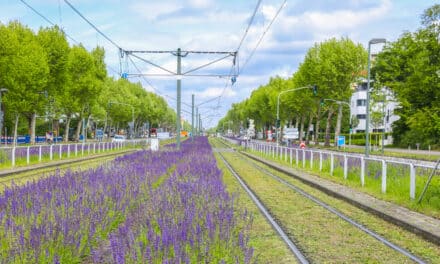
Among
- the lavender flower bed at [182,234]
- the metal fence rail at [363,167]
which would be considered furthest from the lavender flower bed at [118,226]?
the metal fence rail at [363,167]

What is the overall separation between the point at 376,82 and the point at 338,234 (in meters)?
42.6

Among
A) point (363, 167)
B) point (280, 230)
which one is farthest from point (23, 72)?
point (280, 230)

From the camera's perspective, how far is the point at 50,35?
182 ft

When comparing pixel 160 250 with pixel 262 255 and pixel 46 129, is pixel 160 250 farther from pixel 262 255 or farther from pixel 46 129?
pixel 46 129

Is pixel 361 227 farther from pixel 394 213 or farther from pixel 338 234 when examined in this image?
pixel 394 213

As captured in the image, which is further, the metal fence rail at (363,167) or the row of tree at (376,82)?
the metal fence rail at (363,167)

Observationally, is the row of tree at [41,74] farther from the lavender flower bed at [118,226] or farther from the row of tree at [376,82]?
the lavender flower bed at [118,226]

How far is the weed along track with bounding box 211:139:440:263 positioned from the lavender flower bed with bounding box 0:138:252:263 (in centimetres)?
110

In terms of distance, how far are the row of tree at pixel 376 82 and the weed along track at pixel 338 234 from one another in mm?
2658

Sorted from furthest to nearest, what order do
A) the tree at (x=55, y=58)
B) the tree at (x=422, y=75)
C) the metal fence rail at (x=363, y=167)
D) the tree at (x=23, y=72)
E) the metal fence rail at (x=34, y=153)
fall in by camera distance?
1. the tree at (x=55, y=58)
2. the tree at (x=23, y=72)
3. the metal fence rail at (x=34, y=153)
4. the metal fence rail at (x=363, y=167)
5. the tree at (x=422, y=75)

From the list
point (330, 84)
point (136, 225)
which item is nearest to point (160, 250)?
point (136, 225)

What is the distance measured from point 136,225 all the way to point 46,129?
104 m

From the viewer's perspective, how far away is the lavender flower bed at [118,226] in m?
5.21

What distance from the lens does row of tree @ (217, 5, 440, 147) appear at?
441 inches
